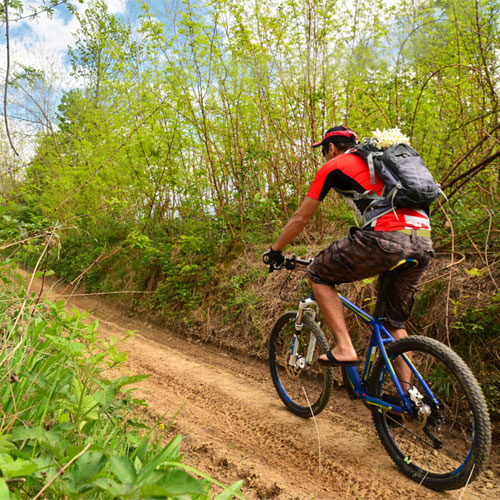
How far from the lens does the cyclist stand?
8.14 feet

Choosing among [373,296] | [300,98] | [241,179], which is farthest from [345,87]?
[373,296]

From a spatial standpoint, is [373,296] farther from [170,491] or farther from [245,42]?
[245,42]

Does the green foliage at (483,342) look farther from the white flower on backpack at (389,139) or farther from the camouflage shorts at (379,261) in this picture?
the white flower on backpack at (389,139)

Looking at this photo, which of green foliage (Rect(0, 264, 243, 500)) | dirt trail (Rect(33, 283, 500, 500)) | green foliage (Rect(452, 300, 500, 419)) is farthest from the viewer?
green foliage (Rect(452, 300, 500, 419))

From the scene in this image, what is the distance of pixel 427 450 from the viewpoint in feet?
7.96

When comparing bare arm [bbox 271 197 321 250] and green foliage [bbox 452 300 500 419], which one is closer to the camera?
bare arm [bbox 271 197 321 250]

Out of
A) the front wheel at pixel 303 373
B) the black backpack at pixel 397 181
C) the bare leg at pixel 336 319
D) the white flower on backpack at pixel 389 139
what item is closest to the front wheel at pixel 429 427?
the bare leg at pixel 336 319

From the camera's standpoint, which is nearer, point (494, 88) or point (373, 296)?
point (494, 88)

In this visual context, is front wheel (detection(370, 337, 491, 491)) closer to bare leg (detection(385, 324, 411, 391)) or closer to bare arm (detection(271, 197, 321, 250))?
bare leg (detection(385, 324, 411, 391))

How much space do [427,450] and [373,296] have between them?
1.86m

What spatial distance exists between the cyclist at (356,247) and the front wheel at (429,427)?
1.03 ft

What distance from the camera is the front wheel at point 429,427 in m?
2.10

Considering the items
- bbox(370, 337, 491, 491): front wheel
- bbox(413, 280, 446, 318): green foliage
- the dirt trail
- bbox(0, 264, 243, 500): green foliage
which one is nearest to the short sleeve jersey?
bbox(370, 337, 491, 491): front wheel

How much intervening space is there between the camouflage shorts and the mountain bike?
0.09m
